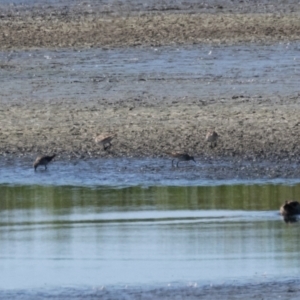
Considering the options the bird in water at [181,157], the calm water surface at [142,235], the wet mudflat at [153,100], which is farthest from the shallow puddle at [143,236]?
the wet mudflat at [153,100]

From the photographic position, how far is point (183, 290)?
8922 millimetres

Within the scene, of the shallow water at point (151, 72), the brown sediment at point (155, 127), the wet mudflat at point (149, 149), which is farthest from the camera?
the shallow water at point (151, 72)

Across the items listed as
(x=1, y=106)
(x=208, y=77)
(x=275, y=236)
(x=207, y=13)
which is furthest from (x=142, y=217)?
(x=207, y=13)

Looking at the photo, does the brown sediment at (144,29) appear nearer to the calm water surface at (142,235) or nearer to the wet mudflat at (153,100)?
the wet mudflat at (153,100)

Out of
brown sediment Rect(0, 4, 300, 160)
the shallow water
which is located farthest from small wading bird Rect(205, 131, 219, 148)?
the shallow water

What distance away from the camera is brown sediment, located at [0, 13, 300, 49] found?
19953mm

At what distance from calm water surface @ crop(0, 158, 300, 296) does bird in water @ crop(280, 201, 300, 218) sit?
0.08 m

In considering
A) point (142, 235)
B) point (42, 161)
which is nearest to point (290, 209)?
point (142, 235)

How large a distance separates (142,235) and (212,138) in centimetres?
362

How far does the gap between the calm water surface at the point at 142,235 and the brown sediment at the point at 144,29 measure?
23.2ft

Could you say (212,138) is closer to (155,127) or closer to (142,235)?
(155,127)

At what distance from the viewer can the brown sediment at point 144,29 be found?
65.5 ft

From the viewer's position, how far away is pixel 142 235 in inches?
417

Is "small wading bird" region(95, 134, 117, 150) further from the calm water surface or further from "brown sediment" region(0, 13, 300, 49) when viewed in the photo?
"brown sediment" region(0, 13, 300, 49)
